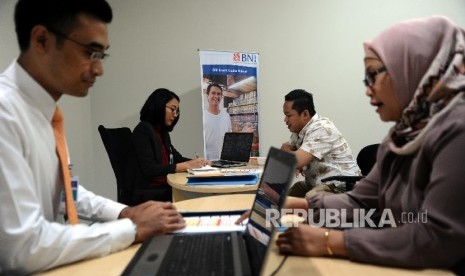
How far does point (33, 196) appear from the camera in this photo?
821mm

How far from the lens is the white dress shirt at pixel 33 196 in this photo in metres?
0.78

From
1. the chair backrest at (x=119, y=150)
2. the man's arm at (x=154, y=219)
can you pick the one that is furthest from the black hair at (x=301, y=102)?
the man's arm at (x=154, y=219)

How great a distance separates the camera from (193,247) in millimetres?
940

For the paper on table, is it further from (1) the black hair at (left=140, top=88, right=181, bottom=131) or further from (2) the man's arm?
(2) the man's arm

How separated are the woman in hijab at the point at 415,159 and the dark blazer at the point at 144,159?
1.94m

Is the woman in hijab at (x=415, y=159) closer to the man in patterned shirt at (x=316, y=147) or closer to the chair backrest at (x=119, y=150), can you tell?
the man in patterned shirt at (x=316, y=147)

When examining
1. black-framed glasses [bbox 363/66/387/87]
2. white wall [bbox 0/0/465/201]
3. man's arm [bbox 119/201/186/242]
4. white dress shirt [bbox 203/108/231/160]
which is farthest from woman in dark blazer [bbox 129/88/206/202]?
black-framed glasses [bbox 363/66/387/87]

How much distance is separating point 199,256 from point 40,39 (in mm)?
736

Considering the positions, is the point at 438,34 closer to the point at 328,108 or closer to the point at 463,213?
the point at 463,213

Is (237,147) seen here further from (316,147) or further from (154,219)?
(154,219)

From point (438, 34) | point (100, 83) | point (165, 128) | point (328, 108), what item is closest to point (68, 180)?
point (438, 34)

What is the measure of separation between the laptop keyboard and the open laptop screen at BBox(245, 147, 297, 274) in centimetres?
6

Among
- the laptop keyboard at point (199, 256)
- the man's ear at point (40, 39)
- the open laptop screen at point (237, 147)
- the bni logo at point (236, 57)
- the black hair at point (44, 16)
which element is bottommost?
the laptop keyboard at point (199, 256)

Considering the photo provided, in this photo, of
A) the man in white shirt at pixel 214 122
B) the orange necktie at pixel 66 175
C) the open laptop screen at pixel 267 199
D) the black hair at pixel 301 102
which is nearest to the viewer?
the open laptop screen at pixel 267 199
